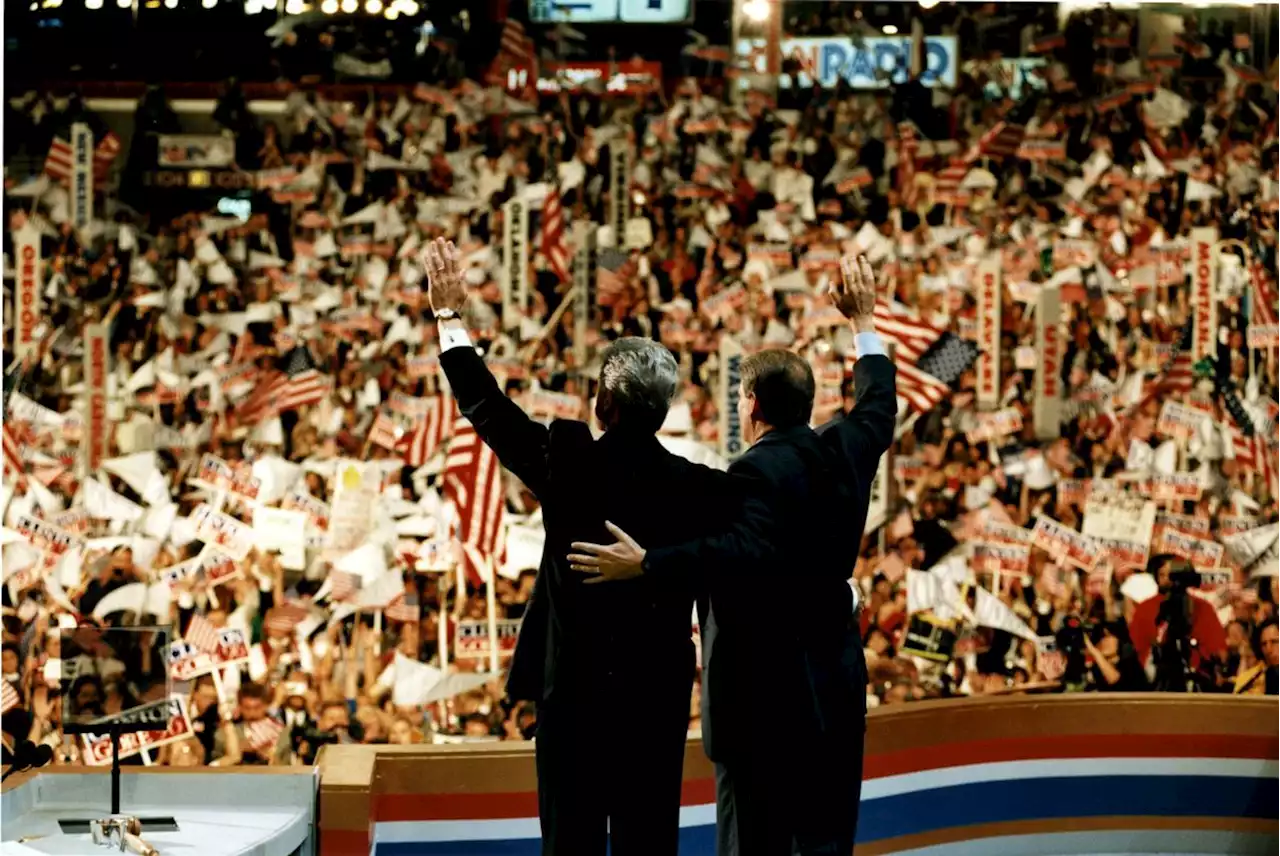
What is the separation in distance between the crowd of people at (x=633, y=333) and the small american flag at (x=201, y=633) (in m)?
0.02

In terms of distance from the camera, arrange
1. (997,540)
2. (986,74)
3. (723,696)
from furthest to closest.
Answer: (986,74) < (997,540) < (723,696)

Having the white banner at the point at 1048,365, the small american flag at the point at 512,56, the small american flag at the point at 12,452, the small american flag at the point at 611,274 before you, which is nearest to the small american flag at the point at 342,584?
the small american flag at the point at 12,452

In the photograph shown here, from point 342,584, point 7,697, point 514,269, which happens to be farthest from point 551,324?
point 7,697

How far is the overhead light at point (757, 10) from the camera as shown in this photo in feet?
33.4

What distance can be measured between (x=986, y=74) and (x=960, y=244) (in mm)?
1482

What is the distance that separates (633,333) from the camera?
8.12m

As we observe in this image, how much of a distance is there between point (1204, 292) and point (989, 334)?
106 centimetres

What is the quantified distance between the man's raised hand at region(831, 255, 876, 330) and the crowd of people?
241 centimetres

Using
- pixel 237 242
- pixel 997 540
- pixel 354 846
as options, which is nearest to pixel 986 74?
pixel 997 540

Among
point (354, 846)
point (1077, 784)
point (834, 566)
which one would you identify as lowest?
point (1077, 784)

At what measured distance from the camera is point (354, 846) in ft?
12.2

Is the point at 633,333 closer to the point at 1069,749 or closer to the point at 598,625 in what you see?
the point at 1069,749

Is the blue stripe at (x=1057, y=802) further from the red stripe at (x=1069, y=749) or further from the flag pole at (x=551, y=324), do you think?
the flag pole at (x=551, y=324)

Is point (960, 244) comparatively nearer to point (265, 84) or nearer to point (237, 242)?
point (237, 242)
